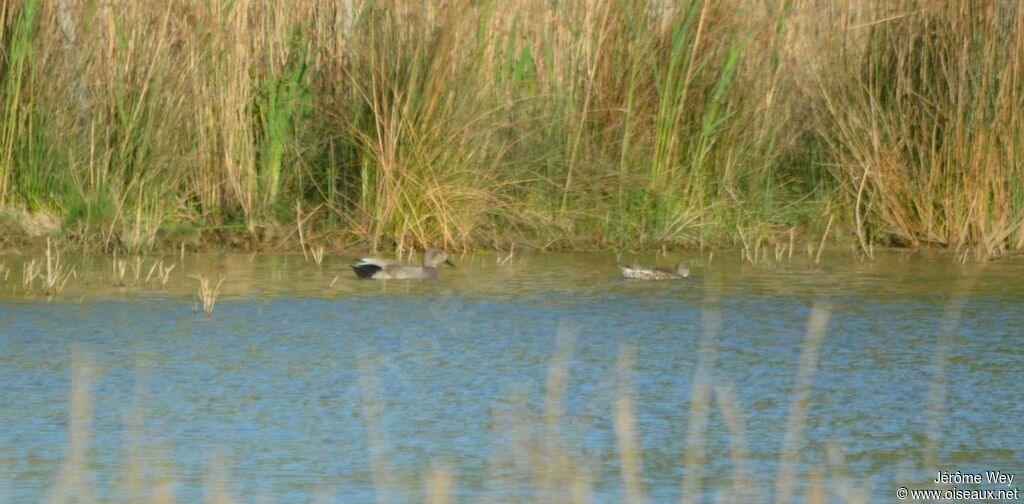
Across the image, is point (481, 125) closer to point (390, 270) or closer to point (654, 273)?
point (390, 270)

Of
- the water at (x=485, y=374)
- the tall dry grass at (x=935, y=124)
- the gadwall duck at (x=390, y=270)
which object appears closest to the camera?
the water at (x=485, y=374)

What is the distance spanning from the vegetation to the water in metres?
0.62

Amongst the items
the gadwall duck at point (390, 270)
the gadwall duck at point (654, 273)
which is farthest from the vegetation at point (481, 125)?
the gadwall duck at point (654, 273)

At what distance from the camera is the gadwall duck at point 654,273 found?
24.0 ft

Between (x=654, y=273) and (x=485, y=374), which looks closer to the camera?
(x=485, y=374)

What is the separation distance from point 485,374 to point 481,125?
11.1ft

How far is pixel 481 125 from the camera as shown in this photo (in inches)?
336

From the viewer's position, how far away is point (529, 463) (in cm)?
415

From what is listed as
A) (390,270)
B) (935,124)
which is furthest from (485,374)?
(935,124)

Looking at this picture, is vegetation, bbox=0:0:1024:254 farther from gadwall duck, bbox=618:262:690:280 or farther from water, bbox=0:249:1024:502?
gadwall duck, bbox=618:262:690:280

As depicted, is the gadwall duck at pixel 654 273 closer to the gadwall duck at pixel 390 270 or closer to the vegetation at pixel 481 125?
the gadwall duck at pixel 390 270

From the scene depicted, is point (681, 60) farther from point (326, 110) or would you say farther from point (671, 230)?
point (326, 110)

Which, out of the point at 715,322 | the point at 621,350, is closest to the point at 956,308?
the point at 715,322

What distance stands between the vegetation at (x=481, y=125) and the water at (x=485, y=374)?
2.03ft
